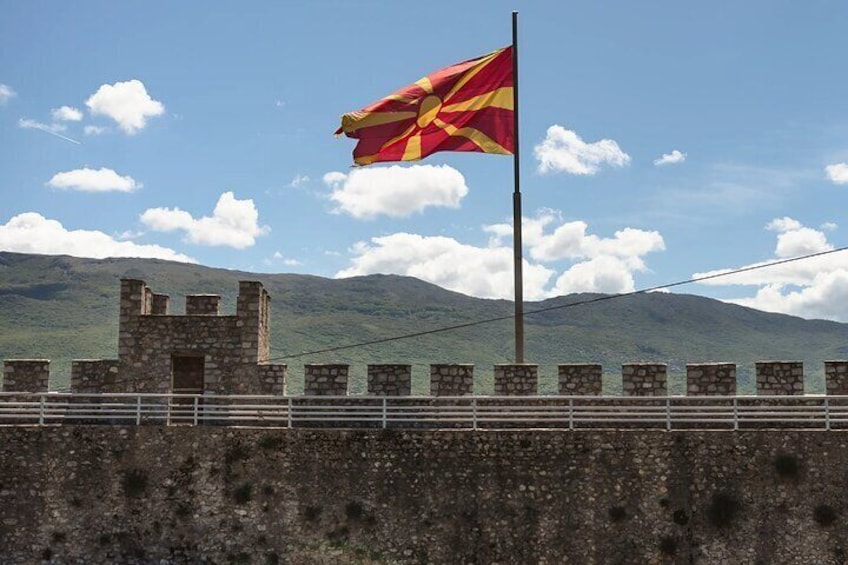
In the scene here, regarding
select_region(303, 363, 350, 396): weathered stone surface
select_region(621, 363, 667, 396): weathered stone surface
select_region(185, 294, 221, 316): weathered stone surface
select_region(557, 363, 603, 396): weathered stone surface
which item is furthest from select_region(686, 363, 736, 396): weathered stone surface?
select_region(185, 294, 221, 316): weathered stone surface

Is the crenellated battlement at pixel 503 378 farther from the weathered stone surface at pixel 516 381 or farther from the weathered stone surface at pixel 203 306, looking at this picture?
the weathered stone surface at pixel 203 306

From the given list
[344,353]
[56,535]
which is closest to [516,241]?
[56,535]

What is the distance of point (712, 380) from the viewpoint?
2039cm

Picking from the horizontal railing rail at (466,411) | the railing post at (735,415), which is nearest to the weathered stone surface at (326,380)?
the horizontal railing rail at (466,411)

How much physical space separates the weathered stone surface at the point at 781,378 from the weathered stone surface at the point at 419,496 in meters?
1.50

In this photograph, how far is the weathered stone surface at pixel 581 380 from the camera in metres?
20.7

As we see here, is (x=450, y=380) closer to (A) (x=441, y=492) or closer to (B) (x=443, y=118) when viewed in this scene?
(A) (x=441, y=492)

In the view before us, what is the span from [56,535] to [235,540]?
14.0 feet

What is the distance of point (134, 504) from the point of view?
19719mm

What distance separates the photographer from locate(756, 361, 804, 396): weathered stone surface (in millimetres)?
20109

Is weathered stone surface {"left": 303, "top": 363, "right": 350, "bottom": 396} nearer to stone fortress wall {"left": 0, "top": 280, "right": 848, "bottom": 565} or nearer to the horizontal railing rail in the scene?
the horizontal railing rail

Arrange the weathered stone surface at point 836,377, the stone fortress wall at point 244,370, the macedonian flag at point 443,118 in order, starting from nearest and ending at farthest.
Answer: the weathered stone surface at point 836,377 → the stone fortress wall at point 244,370 → the macedonian flag at point 443,118

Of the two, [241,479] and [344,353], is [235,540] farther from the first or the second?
[344,353]

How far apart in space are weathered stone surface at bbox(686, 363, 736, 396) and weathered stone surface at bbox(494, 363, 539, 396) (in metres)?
3.81
